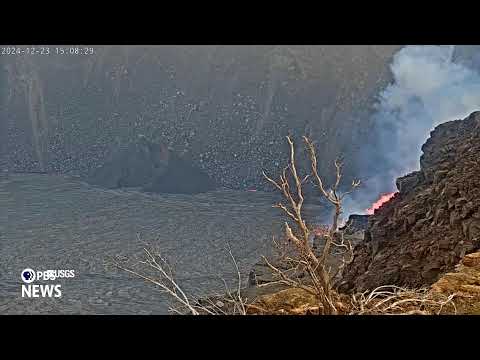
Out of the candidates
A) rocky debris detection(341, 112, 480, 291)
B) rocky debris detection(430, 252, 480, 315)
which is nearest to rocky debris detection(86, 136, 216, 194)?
rocky debris detection(341, 112, 480, 291)

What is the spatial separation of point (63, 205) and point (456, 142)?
1072 cm

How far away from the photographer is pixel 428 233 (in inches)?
260

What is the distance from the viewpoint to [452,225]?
6.11m

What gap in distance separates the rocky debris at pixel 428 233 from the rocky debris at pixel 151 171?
9508mm

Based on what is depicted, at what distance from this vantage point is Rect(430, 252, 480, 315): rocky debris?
145 inches

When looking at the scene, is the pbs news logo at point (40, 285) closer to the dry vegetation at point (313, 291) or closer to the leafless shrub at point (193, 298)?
the leafless shrub at point (193, 298)

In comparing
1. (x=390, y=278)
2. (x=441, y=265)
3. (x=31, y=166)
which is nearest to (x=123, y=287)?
(x=31, y=166)

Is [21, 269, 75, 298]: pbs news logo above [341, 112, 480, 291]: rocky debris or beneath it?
beneath

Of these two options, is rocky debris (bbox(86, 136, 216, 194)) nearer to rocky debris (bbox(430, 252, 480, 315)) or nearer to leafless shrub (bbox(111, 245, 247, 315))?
leafless shrub (bbox(111, 245, 247, 315))

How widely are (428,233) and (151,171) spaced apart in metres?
14.3

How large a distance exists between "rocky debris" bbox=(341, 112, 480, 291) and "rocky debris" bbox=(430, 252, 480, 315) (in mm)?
796

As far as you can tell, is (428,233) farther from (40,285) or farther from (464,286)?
(40,285)

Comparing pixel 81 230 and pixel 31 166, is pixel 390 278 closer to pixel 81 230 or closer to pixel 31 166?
pixel 31 166

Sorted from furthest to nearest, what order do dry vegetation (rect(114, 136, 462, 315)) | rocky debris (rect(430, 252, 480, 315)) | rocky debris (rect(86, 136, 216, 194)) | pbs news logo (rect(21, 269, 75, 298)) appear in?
rocky debris (rect(86, 136, 216, 194))
pbs news logo (rect(21, 269, 75, 298))
rocky debris (rect(430, 252, 480, 315))
dry vegetation (rect(114, 136, 462, 315))
